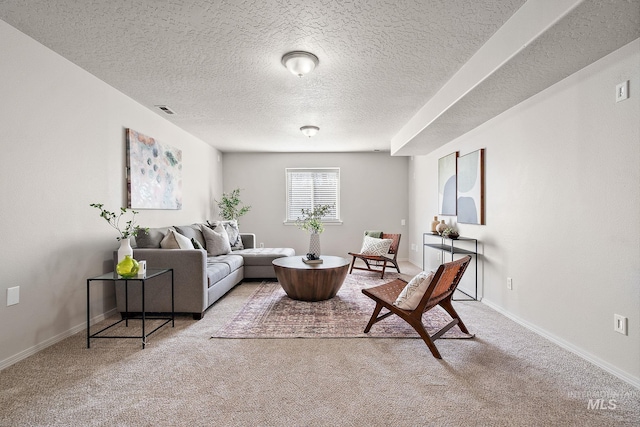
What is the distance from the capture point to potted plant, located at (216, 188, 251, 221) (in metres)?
6.50

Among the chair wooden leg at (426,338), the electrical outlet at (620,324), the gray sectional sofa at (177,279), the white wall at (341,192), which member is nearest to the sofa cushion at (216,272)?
the gray sectional sofa at (177,279)

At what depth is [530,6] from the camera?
1.96 meters

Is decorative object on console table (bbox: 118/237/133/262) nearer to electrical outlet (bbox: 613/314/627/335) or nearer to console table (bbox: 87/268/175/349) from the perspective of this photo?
console table (bbox: 87/268/175/349)

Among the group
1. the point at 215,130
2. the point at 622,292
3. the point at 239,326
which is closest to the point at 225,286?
the point at 239,326

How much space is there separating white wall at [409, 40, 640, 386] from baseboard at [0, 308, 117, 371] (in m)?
4.12

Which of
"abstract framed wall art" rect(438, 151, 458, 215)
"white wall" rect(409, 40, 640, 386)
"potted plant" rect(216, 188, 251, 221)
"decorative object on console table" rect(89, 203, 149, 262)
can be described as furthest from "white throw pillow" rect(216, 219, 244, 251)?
"white wall" rect(409, 40, 640, 386)

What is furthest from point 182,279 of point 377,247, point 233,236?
point 377,247

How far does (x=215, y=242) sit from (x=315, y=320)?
7.34ft

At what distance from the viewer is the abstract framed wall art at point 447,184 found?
4699 millimetres

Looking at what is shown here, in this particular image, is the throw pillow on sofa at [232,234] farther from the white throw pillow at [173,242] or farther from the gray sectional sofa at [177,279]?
the white throw pillow at [173,242]

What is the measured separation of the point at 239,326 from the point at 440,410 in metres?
1.91

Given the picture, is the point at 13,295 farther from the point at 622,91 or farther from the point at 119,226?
the point at 622,91

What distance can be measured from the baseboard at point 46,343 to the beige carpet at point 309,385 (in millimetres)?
55

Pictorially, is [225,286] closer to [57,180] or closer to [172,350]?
[172,350]
